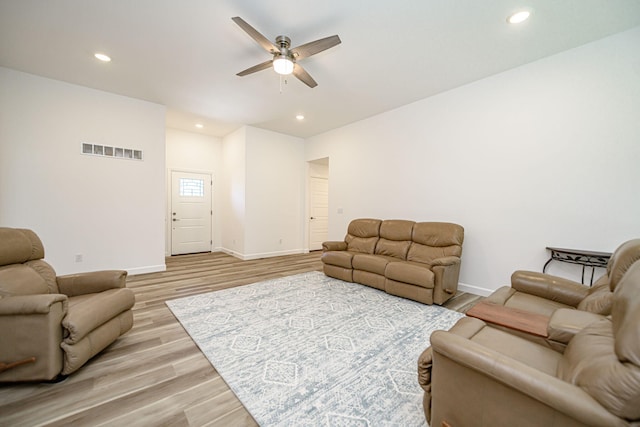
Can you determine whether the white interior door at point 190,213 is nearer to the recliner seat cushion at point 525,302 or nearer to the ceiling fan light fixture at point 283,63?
the ceiling fan light fixture at point 283,63

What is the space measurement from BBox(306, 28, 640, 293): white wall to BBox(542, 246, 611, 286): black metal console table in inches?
5.9

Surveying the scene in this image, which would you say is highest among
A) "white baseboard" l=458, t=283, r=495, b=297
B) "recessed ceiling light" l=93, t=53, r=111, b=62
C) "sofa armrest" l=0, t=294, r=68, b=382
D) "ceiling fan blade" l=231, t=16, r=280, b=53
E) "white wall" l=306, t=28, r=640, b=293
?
"recessed ceiling light" l=93, t=53, r=111, b=62

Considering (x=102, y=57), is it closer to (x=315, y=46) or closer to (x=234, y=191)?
(x=315, y=46)

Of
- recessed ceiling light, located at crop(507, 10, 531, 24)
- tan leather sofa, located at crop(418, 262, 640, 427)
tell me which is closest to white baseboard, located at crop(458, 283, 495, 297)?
tan leather sofa, located at crop(418, 262, 640, 427)

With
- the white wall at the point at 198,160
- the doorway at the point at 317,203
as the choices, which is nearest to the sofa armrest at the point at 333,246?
the doorway at the point at 317,203

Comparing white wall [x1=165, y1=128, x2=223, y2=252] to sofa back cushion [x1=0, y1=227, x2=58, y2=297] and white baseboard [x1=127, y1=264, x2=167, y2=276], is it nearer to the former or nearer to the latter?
white baseboard [x1=127, y1=264, x2=167, y2=276]

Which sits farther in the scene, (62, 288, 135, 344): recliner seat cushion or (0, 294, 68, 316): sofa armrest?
Answer: (62, 288, 135, 344): recliner seat cushion

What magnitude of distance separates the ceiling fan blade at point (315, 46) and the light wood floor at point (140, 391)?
2998mm

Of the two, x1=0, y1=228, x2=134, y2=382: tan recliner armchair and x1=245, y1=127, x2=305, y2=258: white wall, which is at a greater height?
x1=245, y1=127, x2=305, y2=258: white wall

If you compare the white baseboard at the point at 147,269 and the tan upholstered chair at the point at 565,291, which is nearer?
the tan upholstered chair at the point at 565,291

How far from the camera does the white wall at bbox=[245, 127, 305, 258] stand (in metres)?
5.84

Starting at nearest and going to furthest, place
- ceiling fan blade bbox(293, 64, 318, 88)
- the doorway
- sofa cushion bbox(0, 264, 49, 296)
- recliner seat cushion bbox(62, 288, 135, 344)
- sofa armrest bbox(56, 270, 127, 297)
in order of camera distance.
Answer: recliner seat cushion bbox(62, 288, 135, 344)
sofa cushion bbox(0, 264, 49, 296)
sofa armrest bbox(56, 270, 127, 297)
ceiling fan blade bbox(293, 64, 318, 88)
the doorway

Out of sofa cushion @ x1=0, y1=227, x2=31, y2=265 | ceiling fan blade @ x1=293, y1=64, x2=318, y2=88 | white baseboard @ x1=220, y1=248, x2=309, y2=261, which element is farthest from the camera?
white baseboard @ x1=220, y1=248, x2=309, y2=261

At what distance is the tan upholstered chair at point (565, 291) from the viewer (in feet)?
5.27
